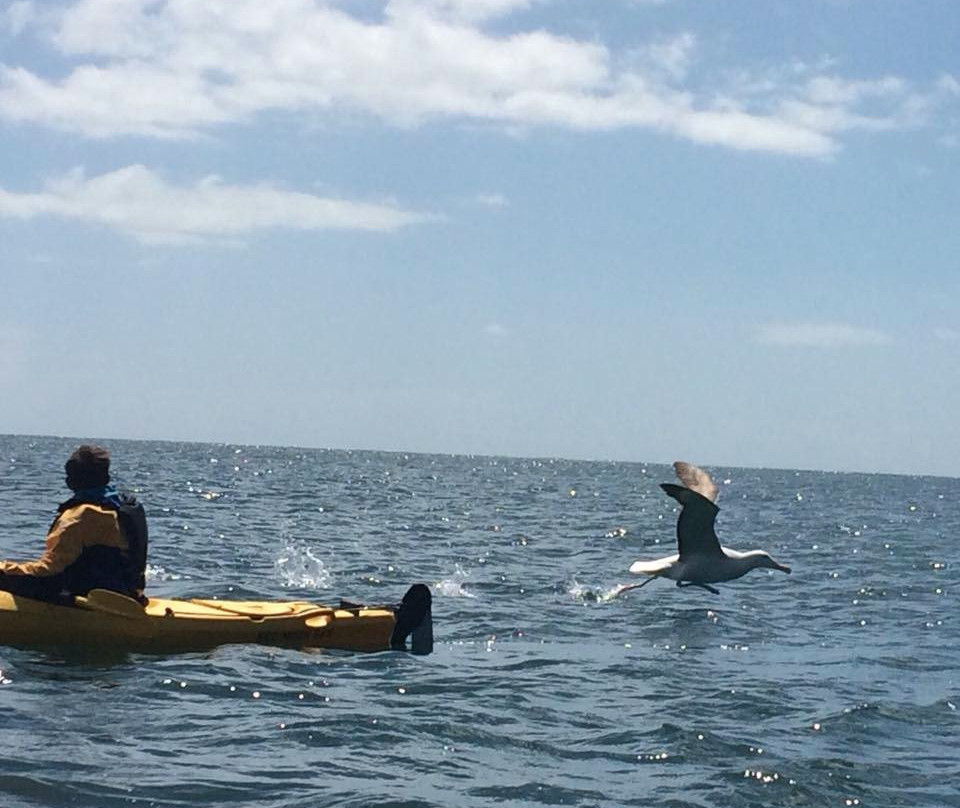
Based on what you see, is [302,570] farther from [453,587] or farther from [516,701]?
[516,701]

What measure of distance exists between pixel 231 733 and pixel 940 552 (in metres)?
24.5

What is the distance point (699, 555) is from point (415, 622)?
3.89m

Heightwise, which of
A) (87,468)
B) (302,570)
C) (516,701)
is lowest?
(516,701)

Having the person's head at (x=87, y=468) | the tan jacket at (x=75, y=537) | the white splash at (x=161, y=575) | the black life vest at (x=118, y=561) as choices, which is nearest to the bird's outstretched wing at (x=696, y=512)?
the black life vest at (x=118, y=561)

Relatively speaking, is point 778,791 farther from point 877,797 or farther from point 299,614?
point 299,614

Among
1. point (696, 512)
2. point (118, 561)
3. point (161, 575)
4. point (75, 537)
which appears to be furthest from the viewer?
point (161, 575)

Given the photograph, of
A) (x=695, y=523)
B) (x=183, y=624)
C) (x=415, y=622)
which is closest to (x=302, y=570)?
(x=695, y=523)

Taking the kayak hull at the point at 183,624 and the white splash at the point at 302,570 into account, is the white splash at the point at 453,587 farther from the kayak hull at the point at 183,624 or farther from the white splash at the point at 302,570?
the kayak hull at the point at 183,624

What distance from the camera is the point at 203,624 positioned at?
1205 centimetres

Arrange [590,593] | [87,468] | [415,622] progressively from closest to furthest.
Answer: [87,468]
[415,622]
[590,593]

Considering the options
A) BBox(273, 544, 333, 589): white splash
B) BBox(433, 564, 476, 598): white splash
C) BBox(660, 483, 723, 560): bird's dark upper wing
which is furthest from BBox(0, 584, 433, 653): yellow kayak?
BBox(273, 544, 333, 589): white splash

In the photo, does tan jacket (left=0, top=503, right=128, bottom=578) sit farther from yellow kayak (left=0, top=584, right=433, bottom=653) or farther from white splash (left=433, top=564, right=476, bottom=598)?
white splash (left=433, top=564, right=476, bottom=598)

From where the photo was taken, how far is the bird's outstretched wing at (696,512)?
45.4ft

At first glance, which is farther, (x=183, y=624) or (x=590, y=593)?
(x=590, y=593)
